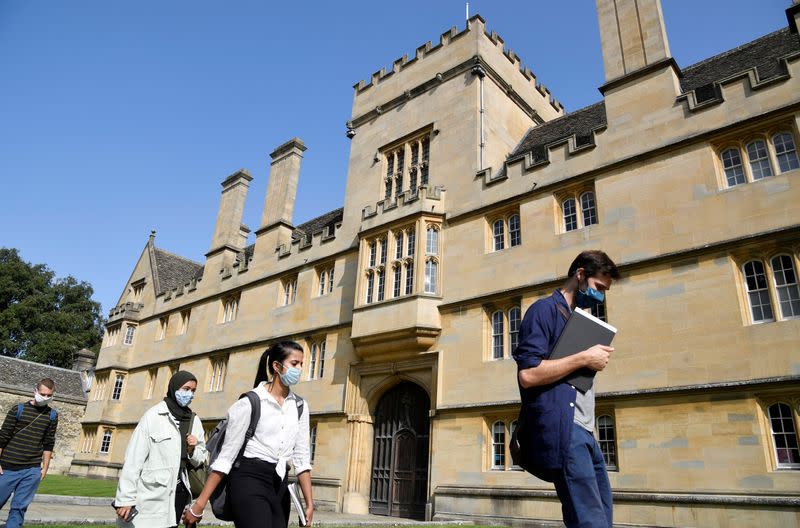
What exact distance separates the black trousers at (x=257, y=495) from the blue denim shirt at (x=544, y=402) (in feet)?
6.24

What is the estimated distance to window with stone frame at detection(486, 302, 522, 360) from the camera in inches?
587

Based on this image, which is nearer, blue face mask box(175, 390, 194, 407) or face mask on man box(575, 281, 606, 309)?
face mask on man box(575, 281, 606, 309)

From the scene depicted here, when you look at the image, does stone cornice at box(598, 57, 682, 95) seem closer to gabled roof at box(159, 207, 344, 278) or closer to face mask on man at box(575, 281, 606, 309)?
face mask on man at box(575, 281, 606, 309)

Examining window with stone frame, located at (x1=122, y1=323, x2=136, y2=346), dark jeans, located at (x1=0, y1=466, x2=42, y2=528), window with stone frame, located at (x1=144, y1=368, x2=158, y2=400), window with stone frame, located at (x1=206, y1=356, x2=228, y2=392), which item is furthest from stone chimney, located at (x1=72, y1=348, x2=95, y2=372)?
dark jeans, located at (x1=0, y1=466, x2=42, y2=528)

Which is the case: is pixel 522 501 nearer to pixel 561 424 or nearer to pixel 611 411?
pixel 611 411

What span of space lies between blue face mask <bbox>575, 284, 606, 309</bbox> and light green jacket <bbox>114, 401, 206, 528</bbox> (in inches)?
138

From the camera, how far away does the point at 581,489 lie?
293cm

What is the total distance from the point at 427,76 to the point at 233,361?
13945 millimetres

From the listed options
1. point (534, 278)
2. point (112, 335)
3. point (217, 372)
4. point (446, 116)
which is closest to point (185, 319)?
point (217, 372)

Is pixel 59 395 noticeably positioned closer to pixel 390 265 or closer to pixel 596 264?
pixel 390 265

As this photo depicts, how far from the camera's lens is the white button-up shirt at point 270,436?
3.98 meters

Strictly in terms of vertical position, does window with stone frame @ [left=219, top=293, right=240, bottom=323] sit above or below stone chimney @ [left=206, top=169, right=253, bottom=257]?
below

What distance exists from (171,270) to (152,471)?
32.3m

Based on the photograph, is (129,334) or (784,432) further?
(129,334)
